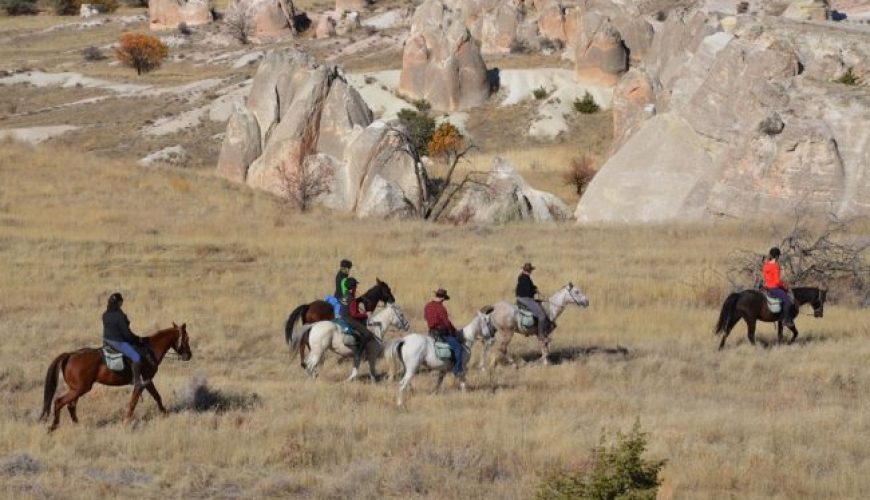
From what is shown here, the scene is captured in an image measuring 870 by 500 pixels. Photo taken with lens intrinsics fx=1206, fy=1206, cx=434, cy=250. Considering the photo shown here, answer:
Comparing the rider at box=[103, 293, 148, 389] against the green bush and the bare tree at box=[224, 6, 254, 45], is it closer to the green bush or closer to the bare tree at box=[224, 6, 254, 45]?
the green bush

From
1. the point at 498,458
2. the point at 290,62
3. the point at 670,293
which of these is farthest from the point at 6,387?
the point at 290,62

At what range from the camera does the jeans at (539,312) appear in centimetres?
2050

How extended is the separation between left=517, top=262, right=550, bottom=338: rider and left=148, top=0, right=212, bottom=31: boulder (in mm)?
98085

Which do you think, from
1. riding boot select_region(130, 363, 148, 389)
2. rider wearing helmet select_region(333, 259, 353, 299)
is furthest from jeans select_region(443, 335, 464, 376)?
riding boot select_region(130, 363, 148, 389)

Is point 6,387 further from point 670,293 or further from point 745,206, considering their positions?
point 745,206

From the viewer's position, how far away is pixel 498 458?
13969 millimetres

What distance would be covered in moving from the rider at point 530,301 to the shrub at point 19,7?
127 meters

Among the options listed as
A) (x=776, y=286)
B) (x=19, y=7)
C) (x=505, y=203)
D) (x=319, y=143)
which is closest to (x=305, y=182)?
(x=319, y=143)

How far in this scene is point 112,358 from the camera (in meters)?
15.2

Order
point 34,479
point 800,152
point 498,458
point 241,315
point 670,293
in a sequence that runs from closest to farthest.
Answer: point 34,479, point 498,458, point 241,315, point 670,293, point 800,152

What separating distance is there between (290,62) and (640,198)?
19.2 m

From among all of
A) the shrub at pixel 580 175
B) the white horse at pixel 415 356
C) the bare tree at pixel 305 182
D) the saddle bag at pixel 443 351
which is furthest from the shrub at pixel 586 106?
the saddle bag at pixel 443 351

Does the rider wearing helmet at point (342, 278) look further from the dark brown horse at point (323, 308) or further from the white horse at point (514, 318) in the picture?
the white horse at point (514, 318)

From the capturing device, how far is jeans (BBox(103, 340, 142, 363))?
15156mm
